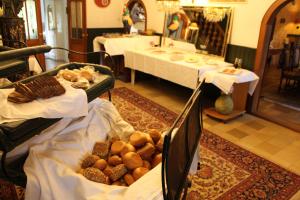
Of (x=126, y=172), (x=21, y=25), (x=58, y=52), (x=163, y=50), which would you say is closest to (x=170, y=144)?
(x=126, y=172)

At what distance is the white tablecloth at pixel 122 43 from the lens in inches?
198

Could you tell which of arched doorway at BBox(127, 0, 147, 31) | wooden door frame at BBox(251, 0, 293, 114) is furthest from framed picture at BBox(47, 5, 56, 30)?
wooden door frame at BBox(251, 0, 293, 114)

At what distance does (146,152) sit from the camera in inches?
64.6

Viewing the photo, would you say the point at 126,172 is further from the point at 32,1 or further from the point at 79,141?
the point at 32,1

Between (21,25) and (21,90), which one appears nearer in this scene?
(21,90)

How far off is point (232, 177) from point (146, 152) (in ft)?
3.88

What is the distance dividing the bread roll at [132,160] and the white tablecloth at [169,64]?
2.33 metres

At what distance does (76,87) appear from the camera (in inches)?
67.1

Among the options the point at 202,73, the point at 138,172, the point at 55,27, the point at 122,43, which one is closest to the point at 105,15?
the point at 122,43

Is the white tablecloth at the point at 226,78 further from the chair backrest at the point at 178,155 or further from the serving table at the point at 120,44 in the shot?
the serving table at the point at 120,44

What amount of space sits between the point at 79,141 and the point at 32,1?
4304 millimetres

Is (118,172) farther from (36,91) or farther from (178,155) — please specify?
(36,91)

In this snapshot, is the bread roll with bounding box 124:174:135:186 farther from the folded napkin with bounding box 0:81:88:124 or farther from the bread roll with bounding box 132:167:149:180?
the folded napkin with bounding box 0:81:88:124

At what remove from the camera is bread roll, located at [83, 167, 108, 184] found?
1.40 meters
